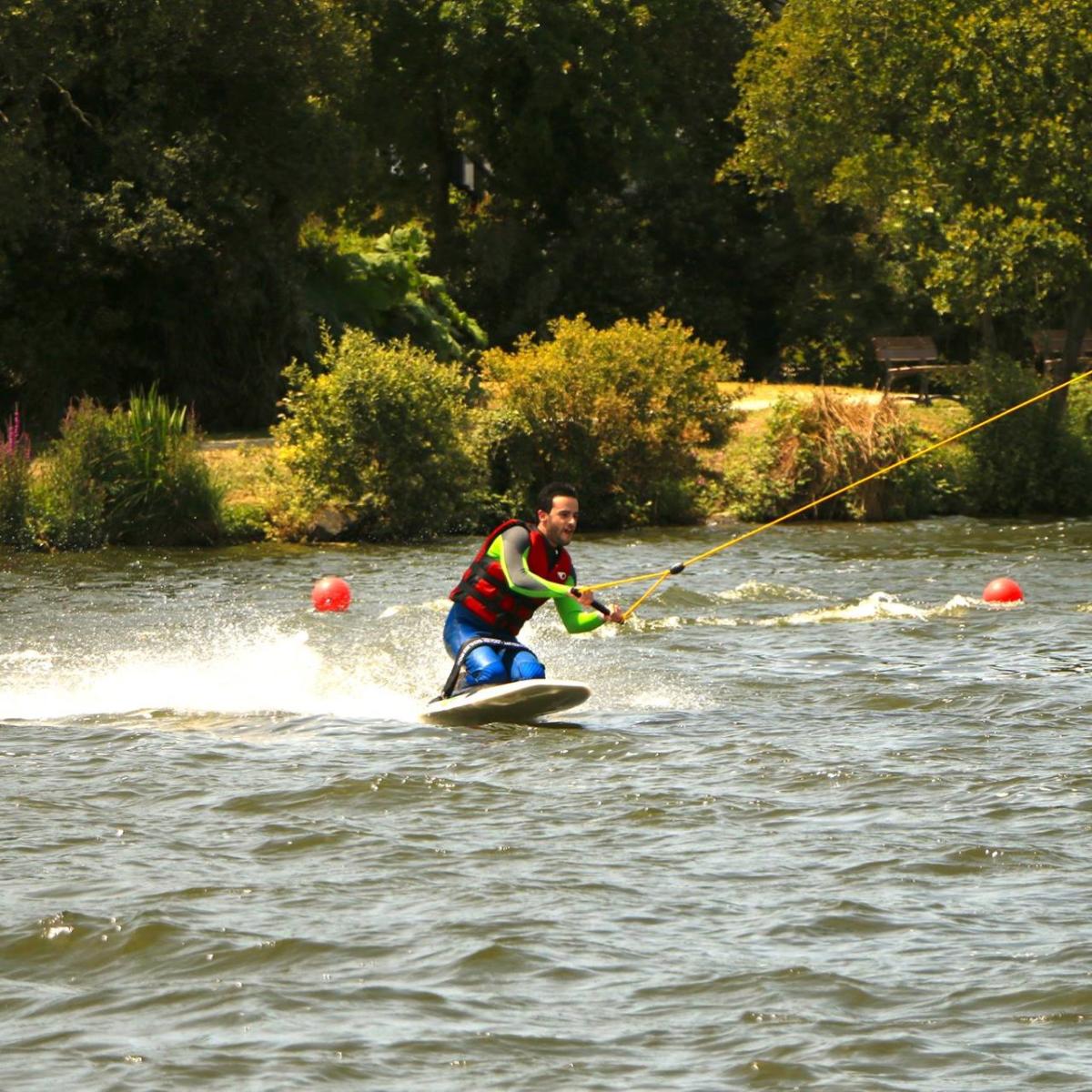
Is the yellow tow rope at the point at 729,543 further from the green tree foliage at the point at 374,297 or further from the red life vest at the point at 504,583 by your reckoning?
the green tree foliage at the point at 374,297

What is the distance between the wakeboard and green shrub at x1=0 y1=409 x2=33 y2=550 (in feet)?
44.0

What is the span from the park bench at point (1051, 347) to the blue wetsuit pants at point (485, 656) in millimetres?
22216

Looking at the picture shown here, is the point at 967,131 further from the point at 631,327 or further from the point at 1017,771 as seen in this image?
the point at 1017,771

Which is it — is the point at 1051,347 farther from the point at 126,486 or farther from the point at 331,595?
the point at 331,595

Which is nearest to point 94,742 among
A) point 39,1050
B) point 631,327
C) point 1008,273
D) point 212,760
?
point 212,760

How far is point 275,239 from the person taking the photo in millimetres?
35312

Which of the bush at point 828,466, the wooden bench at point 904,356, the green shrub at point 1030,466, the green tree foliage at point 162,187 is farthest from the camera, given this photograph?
the wooden bench at point 904,356

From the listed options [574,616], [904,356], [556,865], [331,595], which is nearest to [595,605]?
[574,616]

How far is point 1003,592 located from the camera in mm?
20547

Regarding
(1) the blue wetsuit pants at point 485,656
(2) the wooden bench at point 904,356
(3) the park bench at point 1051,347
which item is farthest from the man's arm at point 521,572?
(2) the wooden bench at point 904,356

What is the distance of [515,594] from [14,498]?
45.4 ft

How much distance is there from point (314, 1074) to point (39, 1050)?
1103 millimetres

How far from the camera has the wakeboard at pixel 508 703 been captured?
13453mm

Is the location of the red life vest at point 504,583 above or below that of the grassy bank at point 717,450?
below
